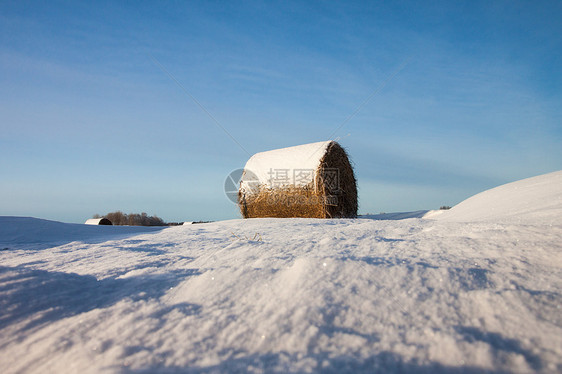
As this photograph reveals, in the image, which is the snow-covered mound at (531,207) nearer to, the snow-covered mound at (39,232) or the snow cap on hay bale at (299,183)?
the snow cap on hay bale at (299,183)

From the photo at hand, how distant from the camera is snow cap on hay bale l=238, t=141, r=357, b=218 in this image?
5.65 m

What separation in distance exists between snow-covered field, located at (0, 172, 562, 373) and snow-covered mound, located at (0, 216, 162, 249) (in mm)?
2559

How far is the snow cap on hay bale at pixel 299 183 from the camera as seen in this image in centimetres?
565

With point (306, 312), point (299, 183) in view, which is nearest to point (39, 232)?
point (299, 183)

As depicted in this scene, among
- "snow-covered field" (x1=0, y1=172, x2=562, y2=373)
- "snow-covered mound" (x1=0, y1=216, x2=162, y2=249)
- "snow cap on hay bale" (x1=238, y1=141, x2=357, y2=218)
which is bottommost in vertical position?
"snow-covered field" (x1=0, y1=172, x2=562, y2=373)

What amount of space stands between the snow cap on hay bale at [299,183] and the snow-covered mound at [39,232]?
2529 millimetres

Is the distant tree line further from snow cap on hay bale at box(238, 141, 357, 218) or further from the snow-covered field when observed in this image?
the snow-covered field

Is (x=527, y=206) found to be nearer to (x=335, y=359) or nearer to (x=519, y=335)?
(x=519, y=335)

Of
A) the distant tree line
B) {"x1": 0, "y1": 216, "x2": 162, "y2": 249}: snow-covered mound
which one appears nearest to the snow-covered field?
{"x1": 0, "y1": 216, "x2": 162, "y2": 249}: snow-covered mound

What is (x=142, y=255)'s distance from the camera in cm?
196

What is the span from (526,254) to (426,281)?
55 centimetres

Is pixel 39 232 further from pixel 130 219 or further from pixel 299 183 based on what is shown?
pixel 130 219

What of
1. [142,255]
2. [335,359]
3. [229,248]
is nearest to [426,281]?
[335,359]

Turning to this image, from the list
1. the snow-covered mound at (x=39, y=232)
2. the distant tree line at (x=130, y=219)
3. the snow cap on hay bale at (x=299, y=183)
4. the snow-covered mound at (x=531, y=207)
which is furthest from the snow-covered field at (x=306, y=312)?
the distant tree line at (x=130, y=219)
